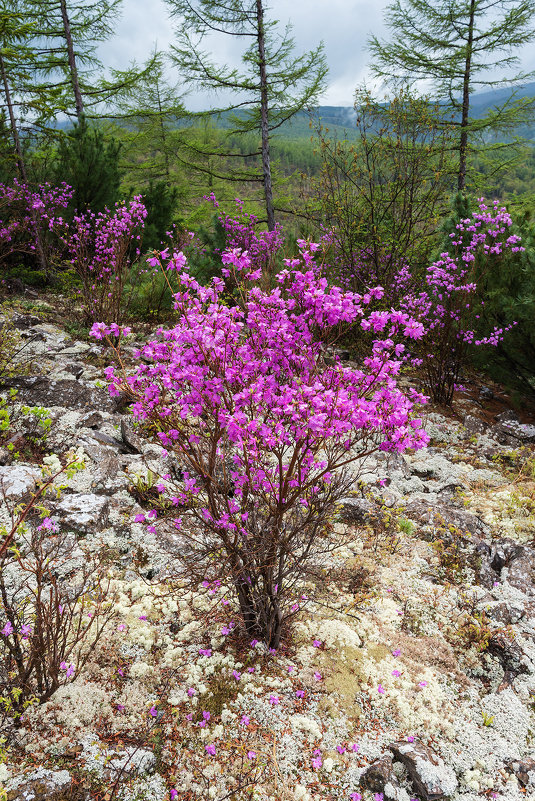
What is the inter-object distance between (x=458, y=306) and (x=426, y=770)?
534 cm

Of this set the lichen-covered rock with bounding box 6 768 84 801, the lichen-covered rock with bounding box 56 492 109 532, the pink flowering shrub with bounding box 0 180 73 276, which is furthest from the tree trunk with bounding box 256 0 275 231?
the lichen-covered rock with bounding box 6 768 84 801

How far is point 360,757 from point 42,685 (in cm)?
150

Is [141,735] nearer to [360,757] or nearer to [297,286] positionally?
[360,757]

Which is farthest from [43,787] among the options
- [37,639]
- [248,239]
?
[248,239]

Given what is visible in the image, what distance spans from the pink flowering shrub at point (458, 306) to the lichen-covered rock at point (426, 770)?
4.37 meters

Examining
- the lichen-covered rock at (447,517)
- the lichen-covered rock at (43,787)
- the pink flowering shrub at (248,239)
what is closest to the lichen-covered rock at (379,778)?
the lichen-covered rock at (43,787)

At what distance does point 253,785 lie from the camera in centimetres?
182

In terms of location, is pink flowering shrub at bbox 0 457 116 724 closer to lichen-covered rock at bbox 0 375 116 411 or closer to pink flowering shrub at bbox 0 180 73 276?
lichen-covered rock at bbox 0 375 116 411

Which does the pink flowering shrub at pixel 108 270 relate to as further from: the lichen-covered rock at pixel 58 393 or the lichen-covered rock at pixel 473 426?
the lichen-covered rock at pixel 473 426

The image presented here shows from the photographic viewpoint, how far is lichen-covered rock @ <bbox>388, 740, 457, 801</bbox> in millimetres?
1839

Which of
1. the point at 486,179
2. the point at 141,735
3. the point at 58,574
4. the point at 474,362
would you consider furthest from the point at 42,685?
the point at 486,179

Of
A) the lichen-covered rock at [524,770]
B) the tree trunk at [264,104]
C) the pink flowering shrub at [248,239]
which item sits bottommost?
the lichen-covered rock at [524,770]

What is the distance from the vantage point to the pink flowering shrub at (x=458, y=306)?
5.77m

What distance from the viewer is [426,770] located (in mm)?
1883
